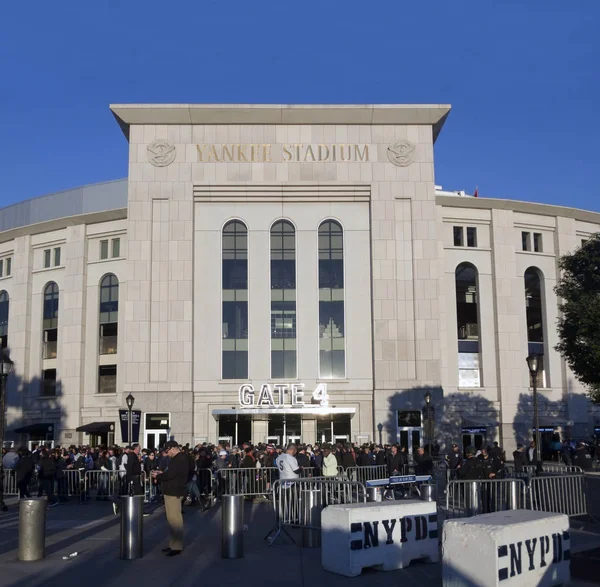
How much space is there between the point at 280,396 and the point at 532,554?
33.6 metres

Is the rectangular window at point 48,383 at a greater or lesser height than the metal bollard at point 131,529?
greater

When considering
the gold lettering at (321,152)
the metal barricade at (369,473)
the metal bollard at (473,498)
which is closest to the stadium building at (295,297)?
the gold lettering at (321,152)

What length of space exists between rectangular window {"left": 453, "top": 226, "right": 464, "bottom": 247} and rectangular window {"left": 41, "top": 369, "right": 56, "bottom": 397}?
2825 centimetres

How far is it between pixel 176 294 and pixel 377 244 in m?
12.3

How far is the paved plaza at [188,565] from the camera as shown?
10.7 m

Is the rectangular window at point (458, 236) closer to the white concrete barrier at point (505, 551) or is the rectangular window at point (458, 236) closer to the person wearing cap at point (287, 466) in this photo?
the person wearing cap at point (287, 466)

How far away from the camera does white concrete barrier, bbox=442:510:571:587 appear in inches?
349

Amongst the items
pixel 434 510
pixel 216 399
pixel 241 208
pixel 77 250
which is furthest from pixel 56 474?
pixel 77 250

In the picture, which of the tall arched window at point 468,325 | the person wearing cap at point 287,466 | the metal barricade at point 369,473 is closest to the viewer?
the person wearing cap at point 287,466

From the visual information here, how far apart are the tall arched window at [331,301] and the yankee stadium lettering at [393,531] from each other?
107ft

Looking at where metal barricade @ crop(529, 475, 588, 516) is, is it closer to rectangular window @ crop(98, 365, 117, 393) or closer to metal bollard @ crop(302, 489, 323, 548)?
metal bollard @ crop(302, 489, 323, 548)

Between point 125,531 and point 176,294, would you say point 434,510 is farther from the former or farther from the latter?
point 176,294

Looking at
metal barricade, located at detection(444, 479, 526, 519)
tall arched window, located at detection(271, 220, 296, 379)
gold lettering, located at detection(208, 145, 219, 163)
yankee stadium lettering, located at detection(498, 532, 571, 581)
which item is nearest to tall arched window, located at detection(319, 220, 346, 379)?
tall arched window, located at detection(271, 220, 296, 379)

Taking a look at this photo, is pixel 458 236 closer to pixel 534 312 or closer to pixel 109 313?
pixel 534 312
